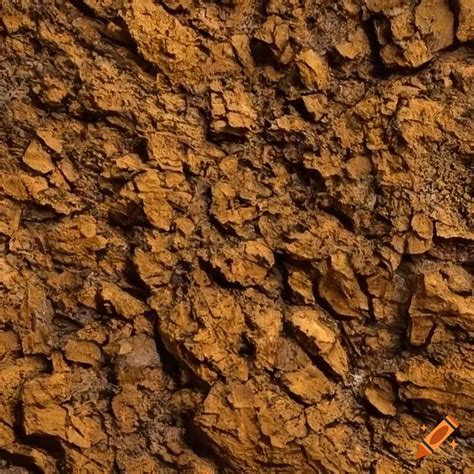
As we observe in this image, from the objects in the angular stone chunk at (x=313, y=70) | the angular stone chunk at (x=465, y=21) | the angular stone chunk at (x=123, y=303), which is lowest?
the angular stone chunk at (x=123, y=303)

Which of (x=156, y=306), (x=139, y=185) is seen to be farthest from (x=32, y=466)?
(x=139, y=185)

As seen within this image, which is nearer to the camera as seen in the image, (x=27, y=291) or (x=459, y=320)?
Result: (x=459, y=320)

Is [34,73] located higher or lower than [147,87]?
lower

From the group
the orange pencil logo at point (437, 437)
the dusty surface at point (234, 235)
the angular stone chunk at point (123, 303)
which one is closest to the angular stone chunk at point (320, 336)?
the dusty surface at point (234, 235)

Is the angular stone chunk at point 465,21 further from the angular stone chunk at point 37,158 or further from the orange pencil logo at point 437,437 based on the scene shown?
the angular stone chunk at point 37,158

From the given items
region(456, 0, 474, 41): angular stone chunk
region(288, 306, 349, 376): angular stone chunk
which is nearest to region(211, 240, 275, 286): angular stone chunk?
region(288, 306, 349, 376): angular stone chunk

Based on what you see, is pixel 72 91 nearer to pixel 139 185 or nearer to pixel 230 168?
pixel 139 185

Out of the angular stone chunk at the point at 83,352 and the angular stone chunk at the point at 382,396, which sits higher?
the angular stone chunk at the point at 382,396
